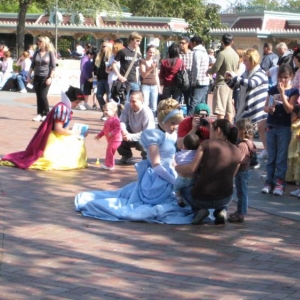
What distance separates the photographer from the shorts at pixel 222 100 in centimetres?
1330

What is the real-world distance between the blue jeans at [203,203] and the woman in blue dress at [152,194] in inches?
7.7

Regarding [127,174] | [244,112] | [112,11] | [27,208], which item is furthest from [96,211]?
[112,11]

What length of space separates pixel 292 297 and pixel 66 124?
5.87 m

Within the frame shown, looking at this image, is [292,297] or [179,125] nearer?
[292,297]

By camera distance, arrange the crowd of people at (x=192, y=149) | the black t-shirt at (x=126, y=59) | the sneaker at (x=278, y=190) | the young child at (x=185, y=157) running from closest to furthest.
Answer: the crowd of people at (x=192, y=149) < the young child at (x=185, y=157) < the sneaker at (x=278, y=190) < the black t-shirt at (x=126, y=59)

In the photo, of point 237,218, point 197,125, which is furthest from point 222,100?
point 237,218

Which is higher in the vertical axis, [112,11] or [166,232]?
[112,11]

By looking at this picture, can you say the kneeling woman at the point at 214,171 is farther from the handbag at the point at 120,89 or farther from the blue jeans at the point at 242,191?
the handbag at the point at 120,89

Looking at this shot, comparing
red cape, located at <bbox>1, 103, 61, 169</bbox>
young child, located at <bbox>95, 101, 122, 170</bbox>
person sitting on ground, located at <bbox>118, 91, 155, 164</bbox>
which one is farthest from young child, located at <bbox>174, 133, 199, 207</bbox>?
red cape, located at <bbox>1, 103, 61, 169</bbox>

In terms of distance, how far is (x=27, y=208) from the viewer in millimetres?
8406

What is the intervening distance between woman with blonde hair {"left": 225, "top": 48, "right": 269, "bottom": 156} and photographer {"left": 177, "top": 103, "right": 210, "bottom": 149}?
7.07 feet

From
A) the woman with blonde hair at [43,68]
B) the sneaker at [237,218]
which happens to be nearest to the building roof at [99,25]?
the woman with blonde hair at [43,68]

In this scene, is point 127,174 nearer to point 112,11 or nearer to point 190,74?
point 190,74

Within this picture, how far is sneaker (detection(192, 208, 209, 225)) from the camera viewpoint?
Answer: 773cm
